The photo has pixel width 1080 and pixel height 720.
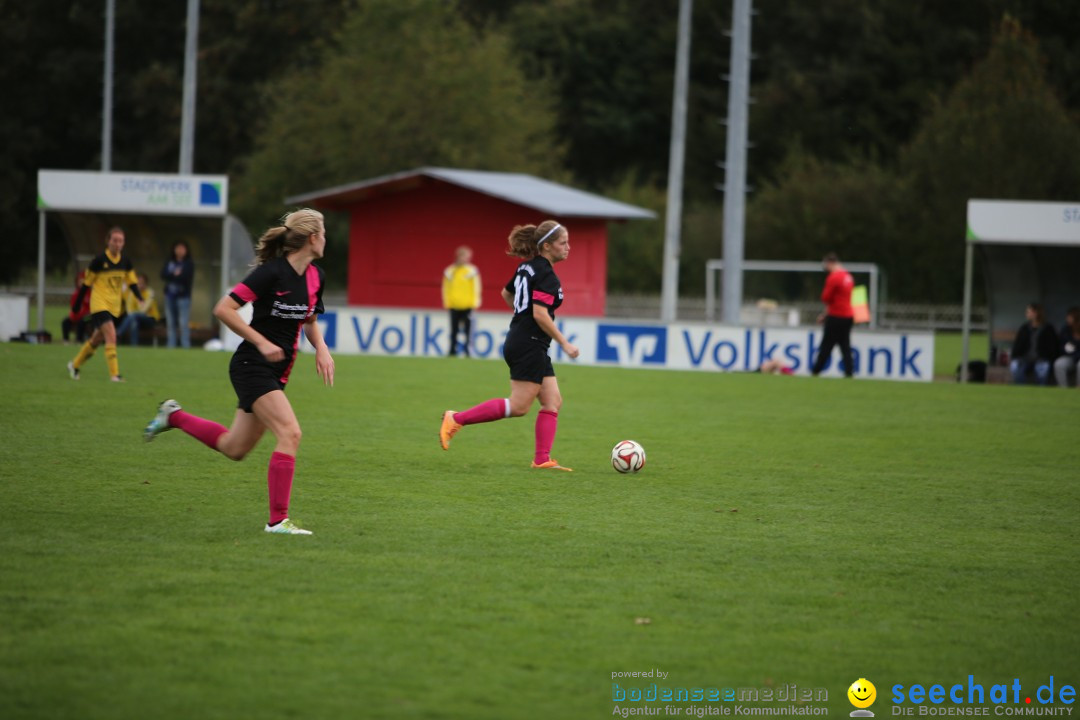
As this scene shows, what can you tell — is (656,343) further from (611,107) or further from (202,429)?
(611,107)

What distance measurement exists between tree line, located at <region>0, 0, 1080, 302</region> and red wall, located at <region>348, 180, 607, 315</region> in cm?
1346

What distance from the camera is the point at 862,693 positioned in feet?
16.6

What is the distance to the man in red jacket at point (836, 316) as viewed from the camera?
2162cm

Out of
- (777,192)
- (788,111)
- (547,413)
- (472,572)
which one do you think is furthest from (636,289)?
(472,572)

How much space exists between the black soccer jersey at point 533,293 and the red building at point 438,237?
19.5 meters

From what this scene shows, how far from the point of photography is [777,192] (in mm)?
47719

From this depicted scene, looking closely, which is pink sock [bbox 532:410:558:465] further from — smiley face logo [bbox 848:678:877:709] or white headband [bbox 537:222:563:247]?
smiley face logo [bbox 848:678:877:709]

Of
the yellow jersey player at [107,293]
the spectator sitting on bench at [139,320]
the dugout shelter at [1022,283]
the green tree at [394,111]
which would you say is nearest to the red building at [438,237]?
the spectator sitting on bench at [139,320]

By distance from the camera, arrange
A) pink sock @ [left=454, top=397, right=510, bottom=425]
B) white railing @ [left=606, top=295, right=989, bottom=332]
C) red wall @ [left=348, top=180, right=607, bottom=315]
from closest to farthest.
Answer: pink sock @ [left=454, top=397, right=510, bottom=425] < red wall @ [left=348, top=180, right=607, bottom=315] < white railing @ [left=606, top=295, right=989, bottom=332]

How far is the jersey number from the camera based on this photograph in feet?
33.6

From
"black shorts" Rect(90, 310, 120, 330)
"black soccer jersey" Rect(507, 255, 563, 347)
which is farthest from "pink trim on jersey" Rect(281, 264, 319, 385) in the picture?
"black shorts" Rect(90, 310, 120, 330)

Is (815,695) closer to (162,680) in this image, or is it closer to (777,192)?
(162,680)

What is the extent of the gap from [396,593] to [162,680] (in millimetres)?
1468

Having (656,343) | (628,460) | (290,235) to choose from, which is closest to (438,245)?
(656,343)
